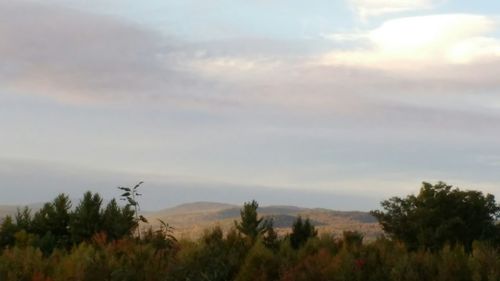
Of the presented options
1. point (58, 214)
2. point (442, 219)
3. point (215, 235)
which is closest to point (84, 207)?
point (58, 214)

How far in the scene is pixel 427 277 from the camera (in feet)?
30.6

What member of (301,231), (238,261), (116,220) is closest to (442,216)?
(301,231)

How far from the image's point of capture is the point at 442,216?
1515 inches

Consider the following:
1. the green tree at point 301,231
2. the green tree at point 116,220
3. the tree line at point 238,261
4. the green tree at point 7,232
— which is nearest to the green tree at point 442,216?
the green tree at point 301,231

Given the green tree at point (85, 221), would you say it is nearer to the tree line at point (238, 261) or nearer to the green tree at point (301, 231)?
the green tree at point (301, 231)

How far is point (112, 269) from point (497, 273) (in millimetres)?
5370

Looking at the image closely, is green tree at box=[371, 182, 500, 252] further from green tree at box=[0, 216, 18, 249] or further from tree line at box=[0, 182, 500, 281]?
tree line at box=[0, 182, 500, 281]

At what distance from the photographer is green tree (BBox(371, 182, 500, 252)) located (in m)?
37.6

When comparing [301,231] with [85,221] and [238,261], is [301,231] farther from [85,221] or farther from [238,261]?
[238,261]

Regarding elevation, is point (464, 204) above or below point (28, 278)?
above

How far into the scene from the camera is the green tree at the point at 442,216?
123 feet

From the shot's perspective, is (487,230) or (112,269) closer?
(112,269)

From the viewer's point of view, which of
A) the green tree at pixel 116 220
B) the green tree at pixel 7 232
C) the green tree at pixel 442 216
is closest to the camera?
the green tree at pixel 116 220

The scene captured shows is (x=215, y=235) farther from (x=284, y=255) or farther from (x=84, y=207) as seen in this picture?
(x=84, y=207)
